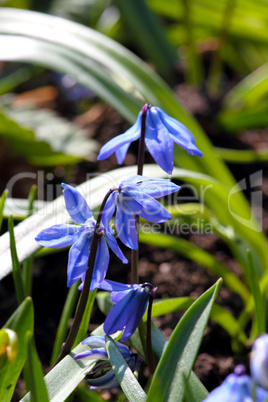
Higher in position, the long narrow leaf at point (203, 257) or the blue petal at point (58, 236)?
the blue petal at point (58, 236)

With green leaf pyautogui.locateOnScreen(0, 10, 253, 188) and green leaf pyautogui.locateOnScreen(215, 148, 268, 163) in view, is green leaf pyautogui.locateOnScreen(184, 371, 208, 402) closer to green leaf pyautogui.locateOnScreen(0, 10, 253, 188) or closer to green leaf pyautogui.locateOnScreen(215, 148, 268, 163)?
green leaf pyautogui.locateOnScreen(0, 10, 253, 188)

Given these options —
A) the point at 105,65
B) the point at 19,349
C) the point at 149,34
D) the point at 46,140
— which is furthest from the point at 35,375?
the point at 149,34

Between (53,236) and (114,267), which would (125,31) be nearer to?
(114,267)

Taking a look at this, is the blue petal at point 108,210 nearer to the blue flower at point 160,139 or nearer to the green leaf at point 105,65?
the blue flower at point 160,139

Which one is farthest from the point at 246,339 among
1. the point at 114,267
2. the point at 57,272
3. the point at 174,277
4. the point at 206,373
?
the point at 57,272

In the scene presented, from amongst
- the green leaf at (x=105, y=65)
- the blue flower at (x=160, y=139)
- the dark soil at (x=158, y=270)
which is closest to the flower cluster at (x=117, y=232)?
the blue flower at (x=160, y=139)

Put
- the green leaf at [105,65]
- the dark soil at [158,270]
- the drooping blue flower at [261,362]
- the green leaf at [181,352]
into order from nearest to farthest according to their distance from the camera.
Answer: the drooping blue flower at [261,362]
the green leaf at [181,352]
the dark soil at [158,270]
the green leaf at [105,65]

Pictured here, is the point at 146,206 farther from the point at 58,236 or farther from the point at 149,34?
the point at 149,34

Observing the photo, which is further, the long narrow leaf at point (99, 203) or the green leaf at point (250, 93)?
the green leaf at point (250, 93)
